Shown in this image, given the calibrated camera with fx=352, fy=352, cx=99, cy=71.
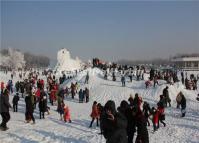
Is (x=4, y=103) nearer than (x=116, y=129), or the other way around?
(x=116, y=129)

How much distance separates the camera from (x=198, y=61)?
96938mm

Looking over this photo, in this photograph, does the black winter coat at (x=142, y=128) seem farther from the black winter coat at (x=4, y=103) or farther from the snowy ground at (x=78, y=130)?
the black winter coat at (x=4, y=103)

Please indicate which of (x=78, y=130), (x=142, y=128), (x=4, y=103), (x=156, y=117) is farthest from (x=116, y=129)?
(x=156, y=117)

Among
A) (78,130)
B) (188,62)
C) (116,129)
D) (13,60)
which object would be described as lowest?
(78,130)

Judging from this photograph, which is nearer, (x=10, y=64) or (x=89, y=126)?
(x=89, y=126)

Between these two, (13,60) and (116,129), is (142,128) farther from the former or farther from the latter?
(13,60)

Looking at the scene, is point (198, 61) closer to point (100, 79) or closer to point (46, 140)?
point (100, 79)

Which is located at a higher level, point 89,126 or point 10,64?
point 10,64

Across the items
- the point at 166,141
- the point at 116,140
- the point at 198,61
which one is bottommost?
the point at 166,141

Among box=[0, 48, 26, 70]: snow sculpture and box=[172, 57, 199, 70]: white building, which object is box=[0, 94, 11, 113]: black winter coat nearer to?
box=[172, 57, 199, 70]: white building

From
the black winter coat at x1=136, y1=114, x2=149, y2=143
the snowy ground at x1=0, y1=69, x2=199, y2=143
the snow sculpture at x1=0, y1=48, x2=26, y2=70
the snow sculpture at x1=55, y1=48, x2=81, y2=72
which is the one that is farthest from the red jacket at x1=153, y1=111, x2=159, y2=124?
the snow sculpture at x1=0, y1=48, x2=26, y2=70

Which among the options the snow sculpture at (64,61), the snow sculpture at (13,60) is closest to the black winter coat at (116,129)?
the snow sculpture at (64,61)

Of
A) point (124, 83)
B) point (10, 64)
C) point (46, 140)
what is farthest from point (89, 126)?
point (10, 64)

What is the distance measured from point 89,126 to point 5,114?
472 centimetres
